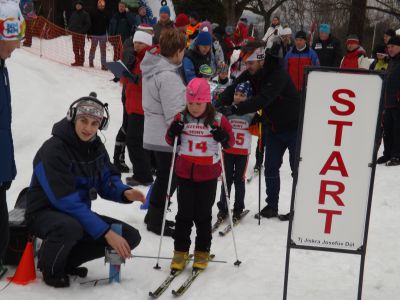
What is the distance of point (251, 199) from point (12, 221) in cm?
355

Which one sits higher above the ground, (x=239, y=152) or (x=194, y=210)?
(x=239, y=152)

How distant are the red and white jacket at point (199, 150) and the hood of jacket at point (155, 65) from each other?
83 centimetres

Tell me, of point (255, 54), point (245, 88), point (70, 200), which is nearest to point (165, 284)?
point (70, 200)

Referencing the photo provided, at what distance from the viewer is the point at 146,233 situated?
5629mm

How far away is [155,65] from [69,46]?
13870mm

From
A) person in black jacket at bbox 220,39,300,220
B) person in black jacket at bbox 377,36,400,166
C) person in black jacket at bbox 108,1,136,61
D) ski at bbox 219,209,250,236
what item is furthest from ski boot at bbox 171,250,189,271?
person in black jacket at bbox 108,1,136,61

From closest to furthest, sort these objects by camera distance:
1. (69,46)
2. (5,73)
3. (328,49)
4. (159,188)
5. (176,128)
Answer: (5,73), (176,128), (159,188), (328,49), (69,46)

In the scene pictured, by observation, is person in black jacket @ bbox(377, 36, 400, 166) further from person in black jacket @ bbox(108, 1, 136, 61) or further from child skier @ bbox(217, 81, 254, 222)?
person in black jacket @ bbox(108, 1, 136, 61)

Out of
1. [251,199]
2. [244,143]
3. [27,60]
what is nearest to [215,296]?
[244,143]

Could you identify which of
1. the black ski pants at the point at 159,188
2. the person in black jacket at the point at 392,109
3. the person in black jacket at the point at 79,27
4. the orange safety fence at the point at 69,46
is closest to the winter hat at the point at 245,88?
the black ski pants at the point at 159,188

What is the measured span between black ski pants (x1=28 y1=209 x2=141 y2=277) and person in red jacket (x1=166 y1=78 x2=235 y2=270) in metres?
0.74

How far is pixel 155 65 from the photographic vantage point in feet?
17.6

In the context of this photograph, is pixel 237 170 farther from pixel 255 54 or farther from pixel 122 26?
pixel 122 26

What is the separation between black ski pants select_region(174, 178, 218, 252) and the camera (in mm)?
4625
